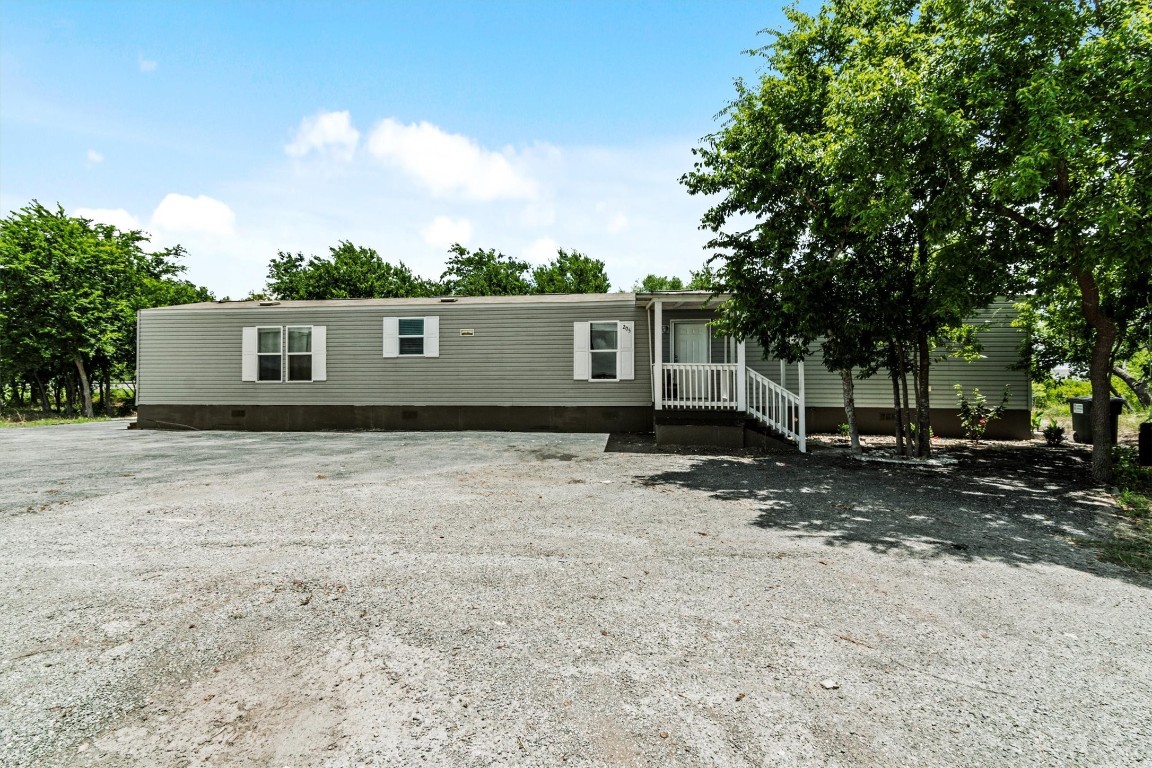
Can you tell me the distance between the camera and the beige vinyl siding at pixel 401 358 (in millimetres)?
12148

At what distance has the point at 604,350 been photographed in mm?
12055

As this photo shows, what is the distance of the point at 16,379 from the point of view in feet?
60.2

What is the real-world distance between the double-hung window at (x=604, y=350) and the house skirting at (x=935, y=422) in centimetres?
426

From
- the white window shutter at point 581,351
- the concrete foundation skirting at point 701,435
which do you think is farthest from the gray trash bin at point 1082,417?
the white window shutter at point 581,351

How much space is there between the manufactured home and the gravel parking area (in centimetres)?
650

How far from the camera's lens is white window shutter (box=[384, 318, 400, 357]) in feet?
41.1

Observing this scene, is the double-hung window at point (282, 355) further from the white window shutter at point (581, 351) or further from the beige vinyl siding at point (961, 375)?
the beige vinyl siding at point (961, 375)

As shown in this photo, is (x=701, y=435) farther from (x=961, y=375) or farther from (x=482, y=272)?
(x=482, y=272)

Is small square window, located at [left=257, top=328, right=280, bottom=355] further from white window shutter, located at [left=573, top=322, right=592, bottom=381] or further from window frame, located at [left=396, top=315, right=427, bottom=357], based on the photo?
white window shutter, located at [left=573, top=322, right=592, bottom=381]

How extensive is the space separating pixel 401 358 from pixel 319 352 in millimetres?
1965

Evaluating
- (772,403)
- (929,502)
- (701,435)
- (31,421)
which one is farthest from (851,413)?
(31,421)

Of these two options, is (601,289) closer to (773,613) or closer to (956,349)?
(956,349)

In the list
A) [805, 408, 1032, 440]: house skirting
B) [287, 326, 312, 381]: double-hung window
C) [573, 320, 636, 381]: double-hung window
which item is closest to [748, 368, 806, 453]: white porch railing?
[805, 408, 1032, 440]: house skirting

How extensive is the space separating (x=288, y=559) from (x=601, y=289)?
2755 centimetres
